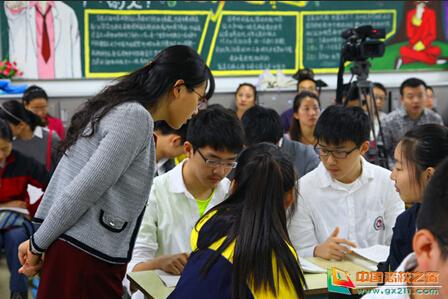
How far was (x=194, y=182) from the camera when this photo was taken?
2246 mm

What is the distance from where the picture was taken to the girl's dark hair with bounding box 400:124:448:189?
1.66 meters

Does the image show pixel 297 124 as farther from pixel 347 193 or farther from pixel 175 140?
pixel 347 193

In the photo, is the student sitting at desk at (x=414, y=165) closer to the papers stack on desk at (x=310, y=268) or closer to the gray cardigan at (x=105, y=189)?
the papers stack on desk at (x=310, y=268)

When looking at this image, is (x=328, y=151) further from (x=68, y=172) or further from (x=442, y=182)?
(x=442, y=182)

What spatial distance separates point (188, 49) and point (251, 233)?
23.6 inches

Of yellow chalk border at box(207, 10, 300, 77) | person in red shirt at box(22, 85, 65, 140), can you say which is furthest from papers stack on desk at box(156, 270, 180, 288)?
yellow chalk border at box(207, 10, 300, 77)

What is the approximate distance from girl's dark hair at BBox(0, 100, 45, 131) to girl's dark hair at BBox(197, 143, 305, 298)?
8.28 feet

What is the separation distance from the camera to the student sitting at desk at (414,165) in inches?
63.5

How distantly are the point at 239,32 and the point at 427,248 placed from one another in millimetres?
5698

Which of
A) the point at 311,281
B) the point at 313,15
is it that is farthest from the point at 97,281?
the point at 313,15

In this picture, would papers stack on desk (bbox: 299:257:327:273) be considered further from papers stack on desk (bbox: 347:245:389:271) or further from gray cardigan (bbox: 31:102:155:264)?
gray cardigan (bbox: 31:102:155:264)

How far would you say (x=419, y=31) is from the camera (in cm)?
666

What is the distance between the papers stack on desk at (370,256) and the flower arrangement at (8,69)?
4.15 meters

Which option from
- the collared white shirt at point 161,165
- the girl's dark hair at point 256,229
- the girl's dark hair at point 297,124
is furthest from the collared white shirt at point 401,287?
the girl's dark hair at point 297,124
